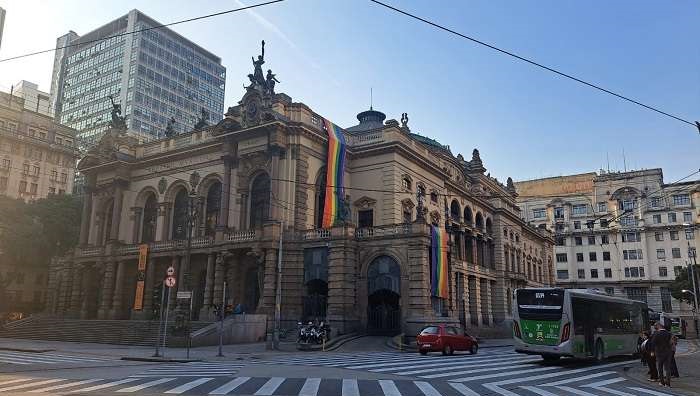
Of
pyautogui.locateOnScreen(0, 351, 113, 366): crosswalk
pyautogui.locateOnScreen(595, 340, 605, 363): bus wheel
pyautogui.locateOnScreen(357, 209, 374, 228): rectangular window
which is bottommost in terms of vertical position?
pyautogui.locateOnScreen(0, 351, 113, 366): crosswalk

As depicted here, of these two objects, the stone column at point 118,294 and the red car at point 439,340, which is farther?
the stone column at point 118,294

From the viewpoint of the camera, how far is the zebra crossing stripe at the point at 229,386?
11.8 m

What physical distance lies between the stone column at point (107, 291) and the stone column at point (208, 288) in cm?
1136

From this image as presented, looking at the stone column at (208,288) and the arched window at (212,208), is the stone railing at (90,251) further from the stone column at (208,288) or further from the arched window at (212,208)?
the stone column at (208,288)

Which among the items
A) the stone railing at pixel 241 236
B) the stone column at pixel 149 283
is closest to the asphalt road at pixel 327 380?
the stone railing at pixel 241 236

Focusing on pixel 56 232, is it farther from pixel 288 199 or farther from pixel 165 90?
pixel 165 90

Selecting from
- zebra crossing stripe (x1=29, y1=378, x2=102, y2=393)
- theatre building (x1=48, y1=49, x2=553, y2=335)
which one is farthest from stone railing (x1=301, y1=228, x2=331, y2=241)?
zebra crossing stripe (x1=29, y1=378, x2=102, y2=393)

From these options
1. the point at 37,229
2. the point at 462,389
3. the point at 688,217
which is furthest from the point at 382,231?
the point at 688,217

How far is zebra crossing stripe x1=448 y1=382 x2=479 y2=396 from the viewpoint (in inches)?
483

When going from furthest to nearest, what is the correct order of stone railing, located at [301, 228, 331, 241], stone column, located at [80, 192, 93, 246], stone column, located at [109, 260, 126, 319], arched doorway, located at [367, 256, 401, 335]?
1. stone column, located at [80, 192, 93, 246]
2. stone column, located at [109, 260, 126, 319]
3. stone railing, located at [301, 228, 331, 241]
4. arched doorway, located at [367, 256, 401, 335]

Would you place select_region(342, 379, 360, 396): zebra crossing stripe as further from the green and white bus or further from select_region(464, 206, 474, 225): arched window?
select_region(464, 206, 474, 225): arched window

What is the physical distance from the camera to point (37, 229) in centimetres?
5634

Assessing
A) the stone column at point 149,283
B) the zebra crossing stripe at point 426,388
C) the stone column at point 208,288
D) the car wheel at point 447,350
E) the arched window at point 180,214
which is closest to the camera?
the zebra crossing stripe at point 426,388

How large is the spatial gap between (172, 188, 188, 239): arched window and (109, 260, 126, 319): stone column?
5.45 meters
